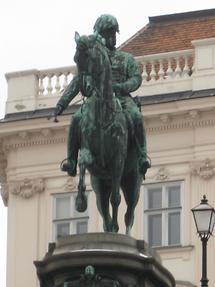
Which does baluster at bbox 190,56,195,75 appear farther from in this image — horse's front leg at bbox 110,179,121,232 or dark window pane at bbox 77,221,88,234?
horse's front leg at bbox 110,179,121,232

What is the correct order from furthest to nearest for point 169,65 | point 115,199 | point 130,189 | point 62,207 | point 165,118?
point 169,65
point 62,207
point 165,118
point 130,189
point 115,199

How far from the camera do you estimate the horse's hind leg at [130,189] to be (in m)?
19.2

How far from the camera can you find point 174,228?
40.2 metres

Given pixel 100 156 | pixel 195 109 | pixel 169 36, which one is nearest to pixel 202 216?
pixel 100 156

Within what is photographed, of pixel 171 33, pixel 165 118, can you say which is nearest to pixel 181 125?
pixel 165 118

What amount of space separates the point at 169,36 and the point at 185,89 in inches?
142

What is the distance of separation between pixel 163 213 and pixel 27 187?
129 inches

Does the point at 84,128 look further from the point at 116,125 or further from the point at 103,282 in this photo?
the point at 103,282

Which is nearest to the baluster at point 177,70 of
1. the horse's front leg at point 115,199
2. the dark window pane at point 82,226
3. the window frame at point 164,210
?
the window frame at point 164,210

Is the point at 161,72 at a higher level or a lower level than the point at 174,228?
higher

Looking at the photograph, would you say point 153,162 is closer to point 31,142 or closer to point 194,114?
point 194,114

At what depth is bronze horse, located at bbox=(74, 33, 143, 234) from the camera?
18656 millimetres

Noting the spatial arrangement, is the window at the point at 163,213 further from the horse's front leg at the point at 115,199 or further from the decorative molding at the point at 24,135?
the horse's front leg at the point at 115,199

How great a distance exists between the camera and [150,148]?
1610 inches
